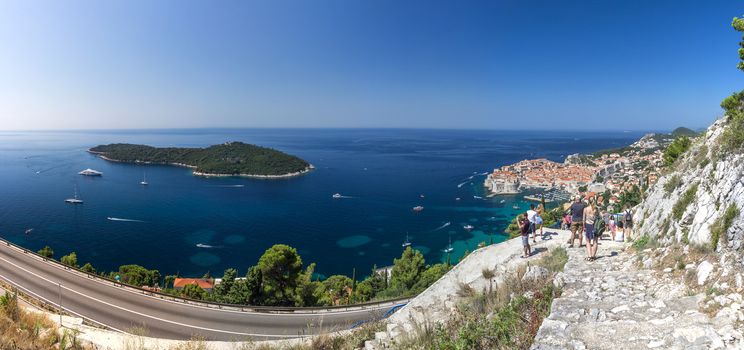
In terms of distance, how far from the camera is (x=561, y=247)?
9070 millimetres

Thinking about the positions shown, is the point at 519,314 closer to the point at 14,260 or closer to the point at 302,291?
the point at 302,291

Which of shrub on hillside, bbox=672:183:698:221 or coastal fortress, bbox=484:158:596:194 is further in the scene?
coastal fortress, bbox=484:158:596:194

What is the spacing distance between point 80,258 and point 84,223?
53.7 feet

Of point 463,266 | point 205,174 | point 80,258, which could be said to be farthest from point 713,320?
point 205,174

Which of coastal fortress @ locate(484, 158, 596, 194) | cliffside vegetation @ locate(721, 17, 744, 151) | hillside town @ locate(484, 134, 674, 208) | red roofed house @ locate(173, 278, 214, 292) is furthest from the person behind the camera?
coastal fortress @ locate(484, 158, 596, 194)

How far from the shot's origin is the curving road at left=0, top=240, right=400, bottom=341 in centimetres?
1588

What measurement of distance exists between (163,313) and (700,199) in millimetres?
21220

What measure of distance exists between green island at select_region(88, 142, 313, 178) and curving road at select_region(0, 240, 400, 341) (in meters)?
78.5

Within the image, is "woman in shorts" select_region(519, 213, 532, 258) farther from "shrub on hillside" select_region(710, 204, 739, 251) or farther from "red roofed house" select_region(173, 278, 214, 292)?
"red roofed house" select_region(173, 278, 214, 292)

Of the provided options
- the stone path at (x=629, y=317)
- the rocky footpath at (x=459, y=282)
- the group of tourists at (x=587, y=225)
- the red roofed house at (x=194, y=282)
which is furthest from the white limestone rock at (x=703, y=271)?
the red roofed house at (x=194, y=282)

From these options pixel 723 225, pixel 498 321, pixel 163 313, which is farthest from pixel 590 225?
pixel 163 313

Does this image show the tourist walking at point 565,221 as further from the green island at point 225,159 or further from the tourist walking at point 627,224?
the green island at point 225,159

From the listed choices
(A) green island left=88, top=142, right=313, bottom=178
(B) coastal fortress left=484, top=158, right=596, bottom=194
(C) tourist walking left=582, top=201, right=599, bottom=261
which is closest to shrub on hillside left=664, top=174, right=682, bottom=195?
(C) tourist walking left=582, top=201, right=599, bottom=261

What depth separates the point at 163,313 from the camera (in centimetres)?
1792
